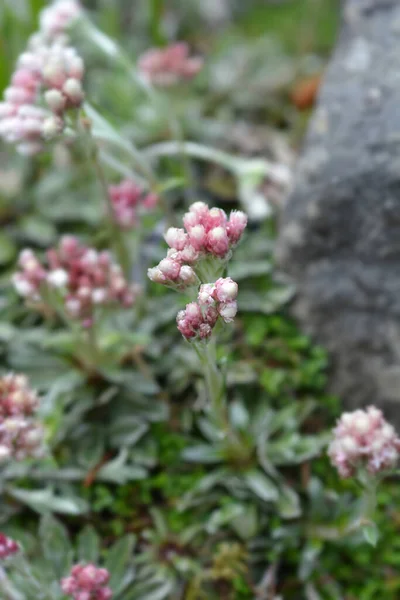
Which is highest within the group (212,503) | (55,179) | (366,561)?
(55,179)

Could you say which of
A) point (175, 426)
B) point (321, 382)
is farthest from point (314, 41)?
point (175, 426)

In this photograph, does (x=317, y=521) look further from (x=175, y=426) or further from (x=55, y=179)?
(x=55, y=179)

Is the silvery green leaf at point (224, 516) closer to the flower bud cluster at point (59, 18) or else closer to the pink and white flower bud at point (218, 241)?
the pink and white flower bud at point (218, 241)

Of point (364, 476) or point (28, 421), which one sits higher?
point (28, 421)

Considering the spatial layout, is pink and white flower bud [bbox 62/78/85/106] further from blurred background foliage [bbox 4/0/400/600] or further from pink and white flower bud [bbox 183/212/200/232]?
pink and white flower bud [bbox 183/212/200/232]

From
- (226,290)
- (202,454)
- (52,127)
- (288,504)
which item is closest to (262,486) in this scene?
(288,504)

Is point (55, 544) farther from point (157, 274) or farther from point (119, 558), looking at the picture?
point (157, 274)
